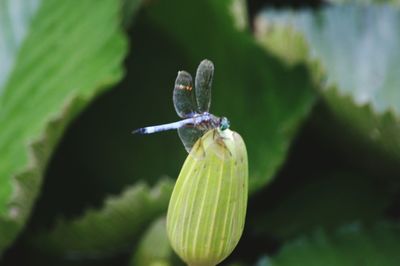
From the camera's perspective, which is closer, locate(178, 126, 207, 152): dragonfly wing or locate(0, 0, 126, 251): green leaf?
locate(178, 126, 207, 152): dragonfly wing

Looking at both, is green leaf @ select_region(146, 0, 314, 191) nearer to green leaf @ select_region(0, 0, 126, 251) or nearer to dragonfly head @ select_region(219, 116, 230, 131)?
green leaf @ select_region(0, 0, 126, 251)

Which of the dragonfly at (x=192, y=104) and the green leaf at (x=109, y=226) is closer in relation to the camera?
the dragonfly at (x=192, y=104)

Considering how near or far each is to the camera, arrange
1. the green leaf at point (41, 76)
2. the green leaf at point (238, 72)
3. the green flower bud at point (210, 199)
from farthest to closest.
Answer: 1. the green leaf at point (238, 72)
2. the green leaf at point (41, 76)
3. the green flower bud at point (210, 199)

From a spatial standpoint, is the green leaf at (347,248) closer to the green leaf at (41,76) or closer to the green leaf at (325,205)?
the green leaf at (325,205)

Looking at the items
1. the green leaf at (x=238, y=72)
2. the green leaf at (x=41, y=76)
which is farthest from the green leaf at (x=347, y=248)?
the green leaf at (x=41, y=76)

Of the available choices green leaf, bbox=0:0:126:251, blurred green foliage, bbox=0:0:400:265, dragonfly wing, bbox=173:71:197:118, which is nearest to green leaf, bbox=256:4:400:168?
blurred green foliage, bbox=0:0:400:265

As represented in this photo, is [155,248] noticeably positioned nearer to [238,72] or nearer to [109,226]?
[109,226]

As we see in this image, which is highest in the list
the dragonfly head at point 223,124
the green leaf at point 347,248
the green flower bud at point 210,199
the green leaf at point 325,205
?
the dragonfly head at point 223,124

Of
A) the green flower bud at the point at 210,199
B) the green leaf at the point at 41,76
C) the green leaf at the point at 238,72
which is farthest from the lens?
the green leaf at the point at 238,72
